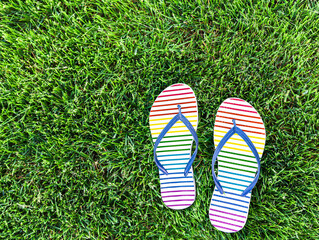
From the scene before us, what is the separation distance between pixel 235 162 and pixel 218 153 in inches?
7.4

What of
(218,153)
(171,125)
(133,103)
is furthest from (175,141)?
(133,103)

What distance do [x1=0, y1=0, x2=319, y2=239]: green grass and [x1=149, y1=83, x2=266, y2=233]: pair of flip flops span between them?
3.0 inches

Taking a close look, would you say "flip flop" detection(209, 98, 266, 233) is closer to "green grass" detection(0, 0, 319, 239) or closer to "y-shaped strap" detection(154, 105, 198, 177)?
"green grass" detection(0, 0, 319, 239)

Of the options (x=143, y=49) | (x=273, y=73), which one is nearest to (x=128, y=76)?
(x=143, y=49)

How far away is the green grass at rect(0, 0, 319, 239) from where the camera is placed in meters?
1.79

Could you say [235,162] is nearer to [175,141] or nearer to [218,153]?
[218,153]

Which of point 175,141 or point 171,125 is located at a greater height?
point 171,125

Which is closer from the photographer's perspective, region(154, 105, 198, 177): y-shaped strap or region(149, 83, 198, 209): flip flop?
region(154, 105, 198, 177): y-shaped strap

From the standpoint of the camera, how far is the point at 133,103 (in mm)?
1868

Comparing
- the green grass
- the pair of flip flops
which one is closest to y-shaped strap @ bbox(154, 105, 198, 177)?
the pair of flip flops

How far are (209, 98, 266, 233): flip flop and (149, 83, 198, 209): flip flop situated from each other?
0.70 ft

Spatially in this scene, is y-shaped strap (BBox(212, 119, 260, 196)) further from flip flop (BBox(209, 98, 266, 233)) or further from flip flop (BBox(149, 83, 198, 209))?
flip flop (BBox(149, 83, 198, 209))

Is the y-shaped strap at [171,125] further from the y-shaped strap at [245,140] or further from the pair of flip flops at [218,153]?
the y-shaped strap at [245,140]

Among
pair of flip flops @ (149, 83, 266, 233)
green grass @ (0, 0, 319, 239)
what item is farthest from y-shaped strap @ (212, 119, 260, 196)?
green grass @ (0, 0, 319, 239)
